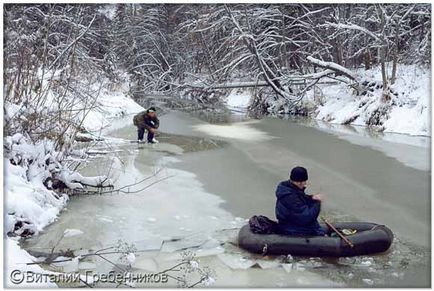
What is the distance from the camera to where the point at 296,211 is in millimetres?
5398

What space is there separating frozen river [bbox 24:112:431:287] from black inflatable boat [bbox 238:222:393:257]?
10 centimetres

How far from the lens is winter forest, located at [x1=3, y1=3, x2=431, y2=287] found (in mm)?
6871

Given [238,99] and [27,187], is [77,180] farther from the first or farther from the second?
[238,99]

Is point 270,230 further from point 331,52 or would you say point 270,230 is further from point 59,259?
point 331,52

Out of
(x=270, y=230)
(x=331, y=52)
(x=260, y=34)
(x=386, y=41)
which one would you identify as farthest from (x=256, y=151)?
(x=331, y=52)

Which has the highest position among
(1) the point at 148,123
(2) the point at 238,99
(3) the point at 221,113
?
(1) the point at 148,123

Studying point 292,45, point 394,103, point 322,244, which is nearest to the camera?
point 322,244

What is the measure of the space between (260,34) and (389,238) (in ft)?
62.4

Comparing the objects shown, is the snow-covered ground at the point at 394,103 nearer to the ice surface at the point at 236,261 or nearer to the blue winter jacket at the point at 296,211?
the blue winter jacket at the point at 296,211

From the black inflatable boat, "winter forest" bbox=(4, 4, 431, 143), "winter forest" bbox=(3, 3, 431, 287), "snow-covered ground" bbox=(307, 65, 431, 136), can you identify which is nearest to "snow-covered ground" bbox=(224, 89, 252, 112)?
"winter forest" bbox=(3, 3, 431, 287)

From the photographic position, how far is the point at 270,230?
18.5ft

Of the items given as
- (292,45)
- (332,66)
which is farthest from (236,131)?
(292,45)

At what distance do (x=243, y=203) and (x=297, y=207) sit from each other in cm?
224

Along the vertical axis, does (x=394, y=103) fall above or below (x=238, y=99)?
above
